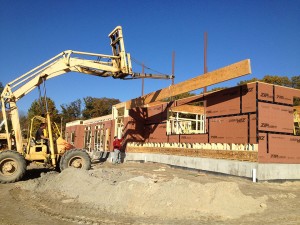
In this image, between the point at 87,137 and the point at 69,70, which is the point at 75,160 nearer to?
the point at 69,70

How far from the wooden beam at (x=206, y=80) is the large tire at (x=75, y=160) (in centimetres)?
610

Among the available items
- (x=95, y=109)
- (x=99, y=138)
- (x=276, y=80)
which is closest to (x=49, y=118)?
(x=99, y=138)

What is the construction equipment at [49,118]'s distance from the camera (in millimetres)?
10344

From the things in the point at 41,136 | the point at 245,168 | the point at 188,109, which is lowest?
the point at 245,168

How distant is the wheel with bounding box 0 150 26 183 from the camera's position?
1020 cm

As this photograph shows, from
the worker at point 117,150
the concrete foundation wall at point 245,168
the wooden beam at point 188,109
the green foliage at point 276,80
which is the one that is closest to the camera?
the concrete foundation wall at point 245,168

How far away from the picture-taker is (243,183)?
11141 millimetres

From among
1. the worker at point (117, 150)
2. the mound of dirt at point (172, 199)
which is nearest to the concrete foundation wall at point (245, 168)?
the mound of dirt at point (172, 199)

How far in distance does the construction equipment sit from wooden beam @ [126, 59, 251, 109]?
8.54ft

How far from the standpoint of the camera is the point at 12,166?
1038cm

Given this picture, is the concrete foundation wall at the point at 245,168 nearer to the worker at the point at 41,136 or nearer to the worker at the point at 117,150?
the worker at the point at 117,150

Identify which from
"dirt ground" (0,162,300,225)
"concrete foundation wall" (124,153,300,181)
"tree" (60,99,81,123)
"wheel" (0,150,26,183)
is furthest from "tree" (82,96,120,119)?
"dirt ground" (0,162,300,225)

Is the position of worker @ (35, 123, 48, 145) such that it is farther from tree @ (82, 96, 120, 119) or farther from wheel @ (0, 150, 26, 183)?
tree @ (82, 96, 120, 119)

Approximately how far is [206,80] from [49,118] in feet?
22.9
